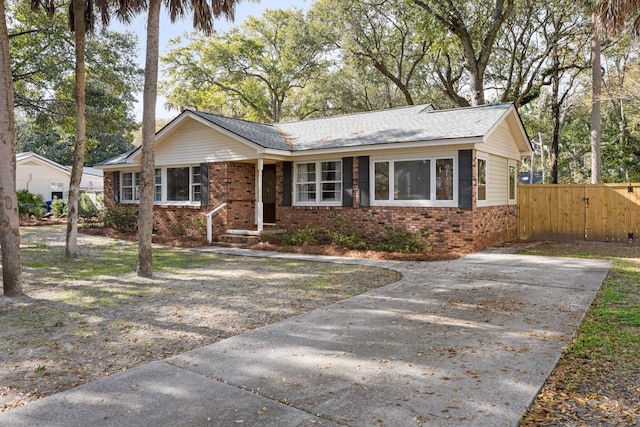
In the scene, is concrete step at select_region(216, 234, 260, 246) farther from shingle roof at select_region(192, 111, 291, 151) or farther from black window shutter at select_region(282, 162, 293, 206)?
shingle roof at select_region(192, 111, 291, 151)

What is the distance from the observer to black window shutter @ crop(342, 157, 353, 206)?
1287 centimetres

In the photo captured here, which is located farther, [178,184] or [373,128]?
[178,184]

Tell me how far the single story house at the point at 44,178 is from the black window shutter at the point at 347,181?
1809 centimetres

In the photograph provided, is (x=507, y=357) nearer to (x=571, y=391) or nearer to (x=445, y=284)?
(x=571, y=391)

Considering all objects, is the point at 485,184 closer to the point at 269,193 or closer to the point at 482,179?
the point at 482,179

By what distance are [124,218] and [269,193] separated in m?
5.68

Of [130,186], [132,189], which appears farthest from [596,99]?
[130,186]

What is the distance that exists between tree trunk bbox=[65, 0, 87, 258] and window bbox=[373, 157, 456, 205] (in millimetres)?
7523

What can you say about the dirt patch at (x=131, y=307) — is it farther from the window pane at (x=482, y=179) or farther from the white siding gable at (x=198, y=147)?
the window pane at (x=482, y=179)

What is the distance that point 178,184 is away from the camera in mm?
16094

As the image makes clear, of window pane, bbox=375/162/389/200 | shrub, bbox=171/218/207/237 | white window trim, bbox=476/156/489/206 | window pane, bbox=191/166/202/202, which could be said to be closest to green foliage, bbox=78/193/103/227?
shrub, bbox=171/218/207/237

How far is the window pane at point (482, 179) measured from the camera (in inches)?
465

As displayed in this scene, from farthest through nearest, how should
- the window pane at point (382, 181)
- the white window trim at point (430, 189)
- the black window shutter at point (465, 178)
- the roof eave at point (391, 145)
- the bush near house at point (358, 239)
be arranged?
the window pane at point (382, 181) → the bush near house at point (358, 239) → the white window trim at point (430, 189) → the black window shutter at point (465, 178) → the roof eave at point (391, 145)

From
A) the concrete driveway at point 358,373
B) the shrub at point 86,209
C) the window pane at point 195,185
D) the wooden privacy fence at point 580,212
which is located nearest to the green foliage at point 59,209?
the shrub at point 86,209
